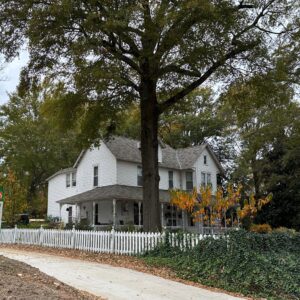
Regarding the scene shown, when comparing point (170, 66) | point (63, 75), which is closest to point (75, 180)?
point (63, 75)

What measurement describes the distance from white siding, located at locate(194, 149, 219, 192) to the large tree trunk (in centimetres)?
1788

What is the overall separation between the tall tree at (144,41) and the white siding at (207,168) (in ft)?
56.4

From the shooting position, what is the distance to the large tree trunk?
16.7 metres

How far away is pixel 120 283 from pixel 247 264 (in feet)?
10.7

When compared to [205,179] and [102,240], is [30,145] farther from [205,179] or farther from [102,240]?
[102,240]

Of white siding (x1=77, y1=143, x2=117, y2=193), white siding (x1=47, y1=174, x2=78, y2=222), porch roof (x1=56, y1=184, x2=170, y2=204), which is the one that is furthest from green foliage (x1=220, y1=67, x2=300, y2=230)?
white siding (x1=47, y1=174, x2=78, y2=222)

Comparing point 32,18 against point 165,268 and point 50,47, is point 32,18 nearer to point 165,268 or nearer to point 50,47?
point 50,47

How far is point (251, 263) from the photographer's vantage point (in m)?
10.3

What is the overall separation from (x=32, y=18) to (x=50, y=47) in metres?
1.91

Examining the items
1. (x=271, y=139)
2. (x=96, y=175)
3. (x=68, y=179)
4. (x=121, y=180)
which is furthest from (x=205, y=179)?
(x=68, y=179)

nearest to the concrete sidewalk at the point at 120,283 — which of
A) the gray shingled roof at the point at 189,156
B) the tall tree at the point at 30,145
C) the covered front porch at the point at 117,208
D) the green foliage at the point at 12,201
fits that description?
the green foliage at the point at 12,201

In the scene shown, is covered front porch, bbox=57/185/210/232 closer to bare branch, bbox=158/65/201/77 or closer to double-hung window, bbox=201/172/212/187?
double-hung window, bbox=201/172/212/187

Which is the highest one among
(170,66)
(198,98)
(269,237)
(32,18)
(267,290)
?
(198,98)

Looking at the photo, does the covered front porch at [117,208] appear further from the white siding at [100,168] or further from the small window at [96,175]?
the small window at [96,175]
